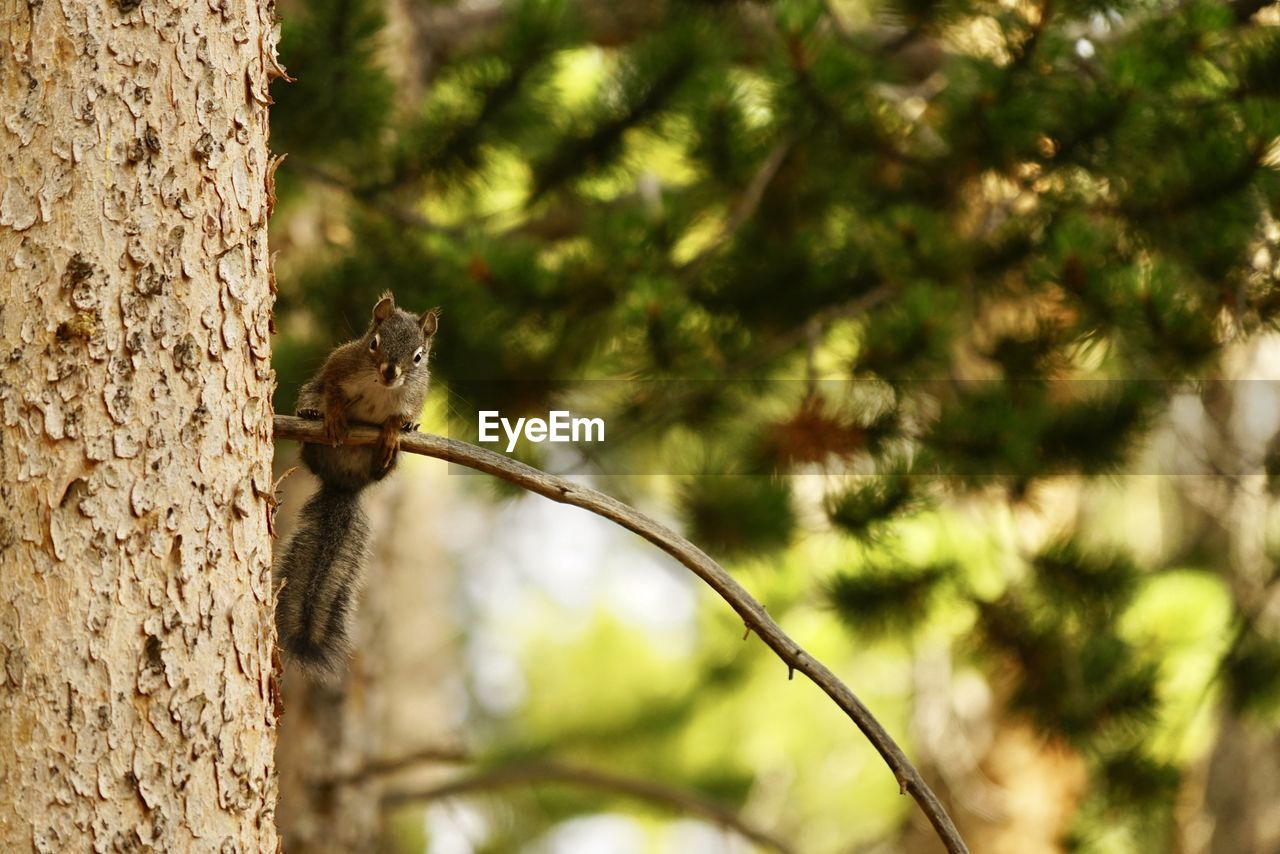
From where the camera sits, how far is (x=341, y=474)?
233 centimetres

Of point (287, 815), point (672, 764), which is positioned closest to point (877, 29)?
point (287, 815)

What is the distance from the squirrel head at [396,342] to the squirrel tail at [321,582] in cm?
24

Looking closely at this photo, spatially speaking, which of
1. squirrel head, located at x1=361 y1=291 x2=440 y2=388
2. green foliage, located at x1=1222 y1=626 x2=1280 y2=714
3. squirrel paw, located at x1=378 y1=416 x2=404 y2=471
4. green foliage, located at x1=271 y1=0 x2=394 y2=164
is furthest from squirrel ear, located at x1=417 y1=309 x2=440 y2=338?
green foliage, located at x1=1222 y1=626 x2=1280 y2=714

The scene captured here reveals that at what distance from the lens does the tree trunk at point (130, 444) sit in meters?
1.55

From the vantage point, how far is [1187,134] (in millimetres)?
3273

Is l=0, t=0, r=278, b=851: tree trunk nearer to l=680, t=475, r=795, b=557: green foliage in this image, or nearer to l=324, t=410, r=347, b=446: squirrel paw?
l=324, t=410, r=347, b=446: squirrel paw

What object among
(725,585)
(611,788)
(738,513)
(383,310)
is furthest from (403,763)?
(725,585)

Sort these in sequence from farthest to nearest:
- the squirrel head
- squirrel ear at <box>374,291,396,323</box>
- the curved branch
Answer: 1. squirrel ear at <box>374,291,396,323</box>
2. the squirrel head
3. the curved branch

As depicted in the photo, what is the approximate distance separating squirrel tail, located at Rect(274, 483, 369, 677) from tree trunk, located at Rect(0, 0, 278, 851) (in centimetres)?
39

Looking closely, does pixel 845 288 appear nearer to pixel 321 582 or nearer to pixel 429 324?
pixel 429 324

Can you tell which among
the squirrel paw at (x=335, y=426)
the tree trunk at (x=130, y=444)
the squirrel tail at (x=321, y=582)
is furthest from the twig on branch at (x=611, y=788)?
the tree trunk at (x=130, y=444)

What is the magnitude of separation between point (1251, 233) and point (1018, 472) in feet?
2.56

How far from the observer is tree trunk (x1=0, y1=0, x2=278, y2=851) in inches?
60.9

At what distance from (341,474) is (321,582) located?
23cm
